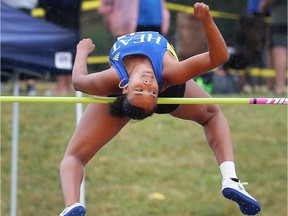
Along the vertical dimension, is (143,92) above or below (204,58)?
below

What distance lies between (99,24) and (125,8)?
211mm

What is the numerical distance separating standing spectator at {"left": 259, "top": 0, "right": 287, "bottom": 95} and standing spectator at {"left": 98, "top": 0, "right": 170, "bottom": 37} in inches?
38.7

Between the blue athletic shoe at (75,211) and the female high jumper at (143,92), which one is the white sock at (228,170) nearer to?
the female high jumper at (143,92)

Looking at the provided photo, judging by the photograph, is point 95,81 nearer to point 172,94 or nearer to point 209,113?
point 172,94

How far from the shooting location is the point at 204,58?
5391mm

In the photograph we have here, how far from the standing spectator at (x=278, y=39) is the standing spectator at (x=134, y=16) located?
98cm

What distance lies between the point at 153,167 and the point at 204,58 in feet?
12.3

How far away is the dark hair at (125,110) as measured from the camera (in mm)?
5469

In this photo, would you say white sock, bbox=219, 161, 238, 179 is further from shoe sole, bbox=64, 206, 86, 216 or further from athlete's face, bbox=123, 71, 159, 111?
shoe sole, bbox=64, 206, 86, 216

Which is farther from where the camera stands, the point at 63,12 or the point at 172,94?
the point at 63,12

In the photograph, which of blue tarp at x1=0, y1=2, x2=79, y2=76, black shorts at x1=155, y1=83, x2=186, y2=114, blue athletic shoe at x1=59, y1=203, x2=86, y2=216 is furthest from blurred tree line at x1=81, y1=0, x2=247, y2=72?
blue athletic shoe at x1=59, y1=203, x2=86, y2=216

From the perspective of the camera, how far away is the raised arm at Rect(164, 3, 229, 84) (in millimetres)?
5289

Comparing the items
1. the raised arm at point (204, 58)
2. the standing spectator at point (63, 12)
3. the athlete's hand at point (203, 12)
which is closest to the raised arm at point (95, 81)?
the raised arm at point (204, 58)

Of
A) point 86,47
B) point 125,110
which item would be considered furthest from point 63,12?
point 125,110
